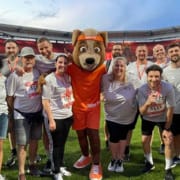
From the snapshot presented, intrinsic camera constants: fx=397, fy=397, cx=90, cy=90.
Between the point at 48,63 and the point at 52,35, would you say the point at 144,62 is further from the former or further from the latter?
the point at 52,35

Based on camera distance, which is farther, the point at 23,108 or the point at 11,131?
the point at 11,131

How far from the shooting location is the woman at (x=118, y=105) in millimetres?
5777

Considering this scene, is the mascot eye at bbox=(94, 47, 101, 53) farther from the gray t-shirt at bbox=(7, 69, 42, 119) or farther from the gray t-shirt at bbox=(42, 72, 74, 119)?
the gray t-shirt at bbox=(7, 69, 42, 119)

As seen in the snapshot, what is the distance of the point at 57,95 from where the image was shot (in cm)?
544

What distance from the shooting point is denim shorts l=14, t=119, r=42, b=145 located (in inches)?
211

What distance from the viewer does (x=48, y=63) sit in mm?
5777

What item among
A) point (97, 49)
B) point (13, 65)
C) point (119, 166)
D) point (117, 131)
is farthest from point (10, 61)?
point (119, 166)

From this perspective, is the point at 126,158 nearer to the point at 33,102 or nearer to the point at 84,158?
the point at 84,158

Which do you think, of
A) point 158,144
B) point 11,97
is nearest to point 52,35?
point 158,144

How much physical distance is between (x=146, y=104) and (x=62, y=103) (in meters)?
1.17

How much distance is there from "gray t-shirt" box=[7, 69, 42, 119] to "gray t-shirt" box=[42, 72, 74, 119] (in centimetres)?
19

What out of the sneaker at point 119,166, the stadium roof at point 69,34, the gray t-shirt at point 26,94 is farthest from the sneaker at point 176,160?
the stadium roof at point 69,34

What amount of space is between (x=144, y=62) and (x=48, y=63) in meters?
1.73

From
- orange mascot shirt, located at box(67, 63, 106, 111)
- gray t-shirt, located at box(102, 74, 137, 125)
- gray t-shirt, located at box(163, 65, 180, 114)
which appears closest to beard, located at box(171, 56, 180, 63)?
gray t-shirt, located at box(163, 65, 180, 114)
